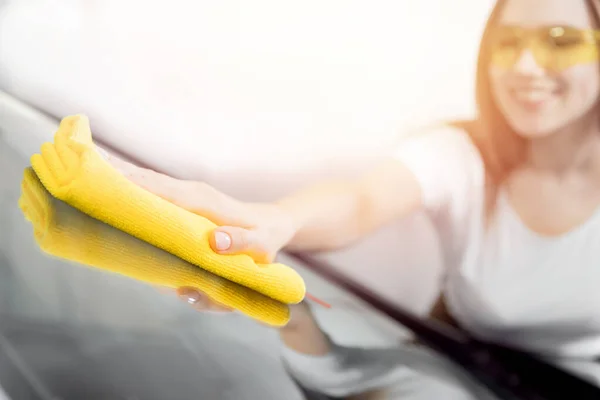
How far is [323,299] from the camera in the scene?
833mm

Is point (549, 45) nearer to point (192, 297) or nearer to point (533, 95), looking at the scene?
point (533, 95)

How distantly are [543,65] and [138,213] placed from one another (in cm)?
65

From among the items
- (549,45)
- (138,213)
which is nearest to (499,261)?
(549,45)

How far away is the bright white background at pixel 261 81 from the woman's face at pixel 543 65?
0.05 meters

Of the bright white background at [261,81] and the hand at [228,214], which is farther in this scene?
the bright white background at [261,81]

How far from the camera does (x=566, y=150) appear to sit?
34.7 inches

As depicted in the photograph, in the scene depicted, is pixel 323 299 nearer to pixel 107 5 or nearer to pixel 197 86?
pixel 197 86

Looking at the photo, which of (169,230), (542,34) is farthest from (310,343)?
(542,34)

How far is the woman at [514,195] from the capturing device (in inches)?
33.4

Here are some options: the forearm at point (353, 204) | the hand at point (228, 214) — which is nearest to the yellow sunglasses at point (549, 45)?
the forearm at point (353, 204)

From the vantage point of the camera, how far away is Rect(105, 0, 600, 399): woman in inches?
33.4

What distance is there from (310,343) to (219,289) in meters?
0.14

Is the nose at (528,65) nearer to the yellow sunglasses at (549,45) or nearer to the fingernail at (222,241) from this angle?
the yellow sunglasses at (549,45)

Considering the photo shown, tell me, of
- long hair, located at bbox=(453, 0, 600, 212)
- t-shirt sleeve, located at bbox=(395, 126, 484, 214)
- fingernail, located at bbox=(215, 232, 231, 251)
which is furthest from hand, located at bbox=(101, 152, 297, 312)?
long hair, located at bbox=(453, 0, 600, 212)
